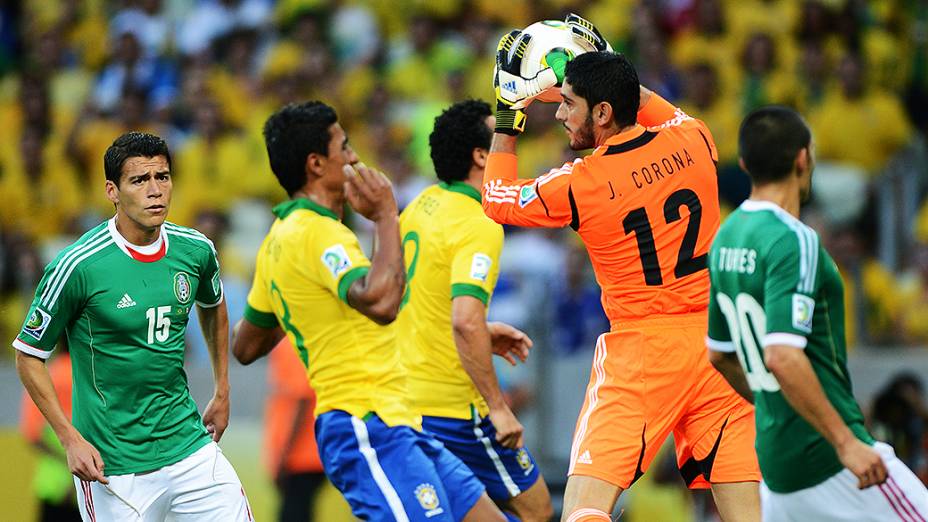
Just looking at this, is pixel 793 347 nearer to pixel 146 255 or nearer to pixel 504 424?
pixel 504 424

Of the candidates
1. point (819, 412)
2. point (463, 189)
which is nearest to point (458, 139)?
point (463, 189)

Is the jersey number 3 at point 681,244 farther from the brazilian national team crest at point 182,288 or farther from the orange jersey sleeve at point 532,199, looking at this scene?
the brazilian national team crest at point 182,288

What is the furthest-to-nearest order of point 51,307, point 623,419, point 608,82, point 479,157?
point 479,157, point 608,82, point 623,419, point 51,307

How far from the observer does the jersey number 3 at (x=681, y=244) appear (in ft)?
20.8

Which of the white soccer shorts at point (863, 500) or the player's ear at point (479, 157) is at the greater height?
the player's ear at point (479, 157)

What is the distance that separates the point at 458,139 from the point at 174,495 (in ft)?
7.80

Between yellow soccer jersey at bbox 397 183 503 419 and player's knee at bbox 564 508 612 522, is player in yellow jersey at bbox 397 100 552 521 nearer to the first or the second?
yellow soccer jersey at bbox 397 183 503 419

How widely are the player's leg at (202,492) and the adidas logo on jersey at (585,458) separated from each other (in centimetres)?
154

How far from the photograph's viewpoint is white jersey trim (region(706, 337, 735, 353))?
211 inches

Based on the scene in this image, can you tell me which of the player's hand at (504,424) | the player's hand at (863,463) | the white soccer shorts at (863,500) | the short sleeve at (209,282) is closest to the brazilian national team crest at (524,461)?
the player's hand at (504,424)

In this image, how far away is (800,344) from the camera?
483 centimetres

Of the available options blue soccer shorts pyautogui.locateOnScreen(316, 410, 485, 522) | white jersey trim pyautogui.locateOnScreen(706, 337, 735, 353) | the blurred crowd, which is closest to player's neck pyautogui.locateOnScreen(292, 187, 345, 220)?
blue soccer shorts pyautogui.locateOnScreen(316, 410, 485, 522)

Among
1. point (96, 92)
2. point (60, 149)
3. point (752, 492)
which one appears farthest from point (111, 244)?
point (96, 92)

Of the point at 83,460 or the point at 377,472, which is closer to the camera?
the point at 83,460
